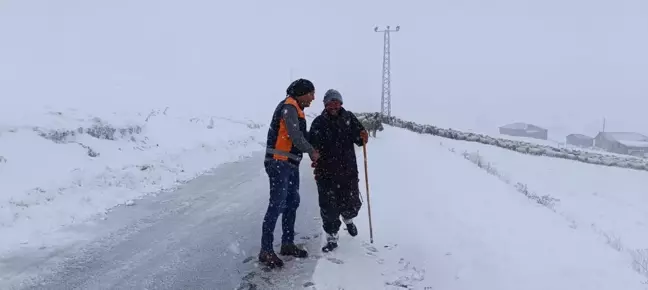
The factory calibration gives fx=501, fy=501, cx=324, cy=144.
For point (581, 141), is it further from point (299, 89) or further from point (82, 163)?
point (299, 89)

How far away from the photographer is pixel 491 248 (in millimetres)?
5996

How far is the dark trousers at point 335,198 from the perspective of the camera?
6.11 metres

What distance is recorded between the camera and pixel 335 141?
6066 millimetres

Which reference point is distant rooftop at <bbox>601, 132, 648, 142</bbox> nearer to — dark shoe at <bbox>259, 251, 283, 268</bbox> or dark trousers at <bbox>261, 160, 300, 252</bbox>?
dark trousers at <bbox>261, 160, 300, 252</bbox>

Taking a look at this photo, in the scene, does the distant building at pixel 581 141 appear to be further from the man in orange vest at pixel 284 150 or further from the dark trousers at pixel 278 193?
the man in orange vest at pixel 284 150

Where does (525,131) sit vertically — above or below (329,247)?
below

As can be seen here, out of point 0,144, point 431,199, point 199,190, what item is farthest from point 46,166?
point 431,199

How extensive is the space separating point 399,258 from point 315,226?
5.52 feet

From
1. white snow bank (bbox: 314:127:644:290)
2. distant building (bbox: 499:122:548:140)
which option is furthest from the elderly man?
distant building (bbox: 499:122:548:140)

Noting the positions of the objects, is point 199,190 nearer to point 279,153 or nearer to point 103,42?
point 279,153

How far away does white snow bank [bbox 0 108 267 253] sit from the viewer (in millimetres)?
7359

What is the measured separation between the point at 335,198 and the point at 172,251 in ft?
6.79

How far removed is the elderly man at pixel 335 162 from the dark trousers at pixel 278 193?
506mm

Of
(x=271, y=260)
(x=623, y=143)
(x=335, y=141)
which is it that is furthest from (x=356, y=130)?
(x=623, y=143)
